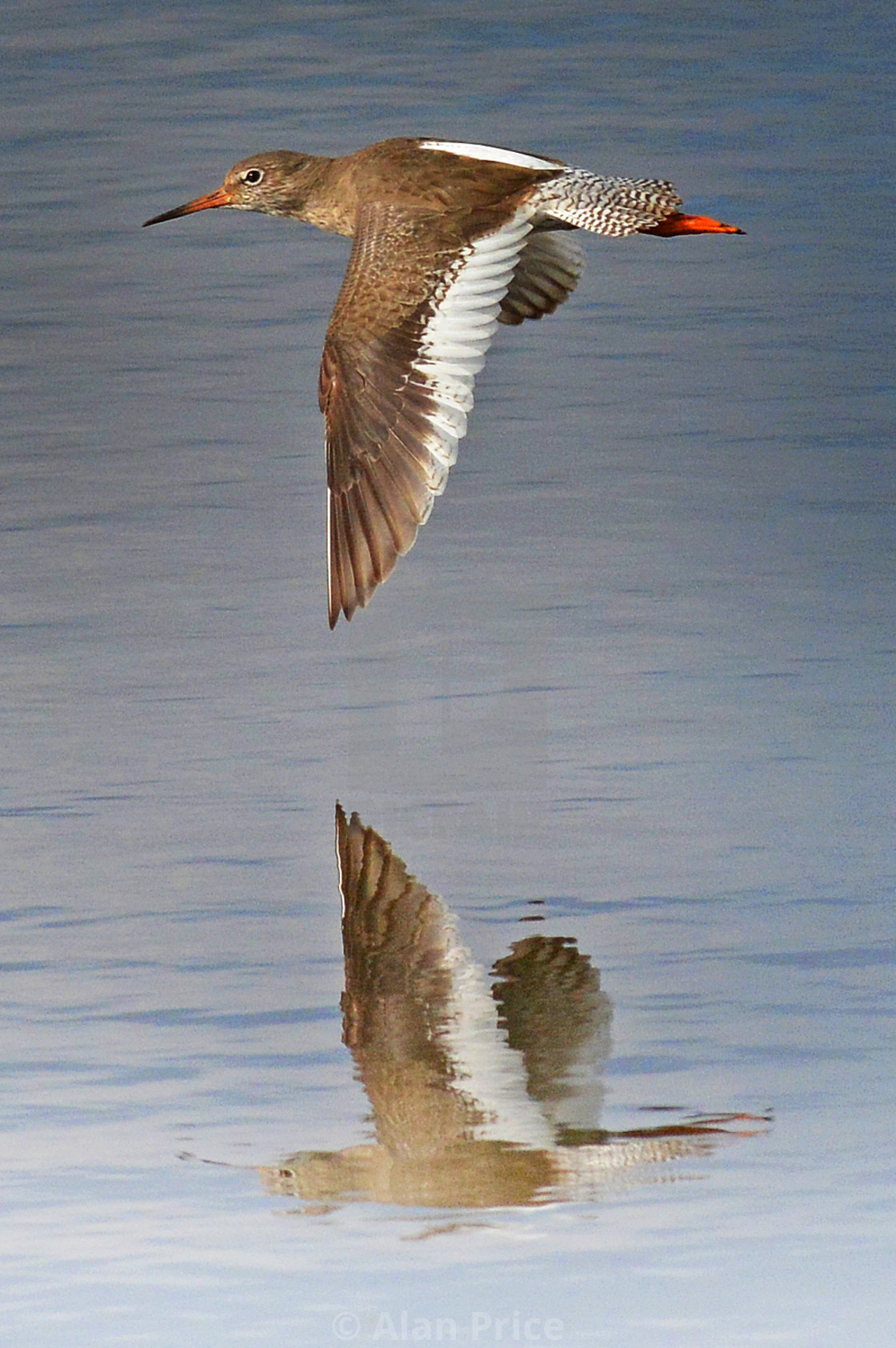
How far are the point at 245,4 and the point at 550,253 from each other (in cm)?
746

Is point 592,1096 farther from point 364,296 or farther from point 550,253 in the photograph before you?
point 550,253

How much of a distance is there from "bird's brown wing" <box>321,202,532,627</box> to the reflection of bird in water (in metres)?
1.46

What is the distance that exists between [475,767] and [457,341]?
149cm

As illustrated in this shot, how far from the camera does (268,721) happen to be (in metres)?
6.39

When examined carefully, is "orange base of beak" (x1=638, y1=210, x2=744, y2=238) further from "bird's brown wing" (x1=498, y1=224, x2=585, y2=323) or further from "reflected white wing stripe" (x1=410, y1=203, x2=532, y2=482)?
"reflected white wing stripe" (x1=410, y1=203, x2=532, y2=482)

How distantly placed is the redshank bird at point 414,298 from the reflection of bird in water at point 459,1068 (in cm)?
153

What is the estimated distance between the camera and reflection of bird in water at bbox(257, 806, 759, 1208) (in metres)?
4.27

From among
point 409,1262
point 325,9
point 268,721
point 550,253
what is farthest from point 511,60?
point 409,1262

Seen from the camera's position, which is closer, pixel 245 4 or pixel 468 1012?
pixel 468 1012

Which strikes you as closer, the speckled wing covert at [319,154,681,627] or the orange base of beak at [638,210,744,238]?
the speckled wing covert at [319,154,681,627]

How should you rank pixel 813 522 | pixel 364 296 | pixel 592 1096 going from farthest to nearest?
pixel 813 522 < pixel 364 296 < pixel 592 1096

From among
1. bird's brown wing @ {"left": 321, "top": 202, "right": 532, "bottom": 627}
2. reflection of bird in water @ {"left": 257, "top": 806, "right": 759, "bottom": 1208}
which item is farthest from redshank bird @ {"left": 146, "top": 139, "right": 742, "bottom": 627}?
reflection of bird in water @ {"left": 257, "top": 806, "right": 759, "bottom": 1208}

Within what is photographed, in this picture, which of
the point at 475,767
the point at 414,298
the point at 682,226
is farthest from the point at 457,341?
the point at 475,767

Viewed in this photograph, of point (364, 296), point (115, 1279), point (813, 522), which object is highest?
point (364, 296)
